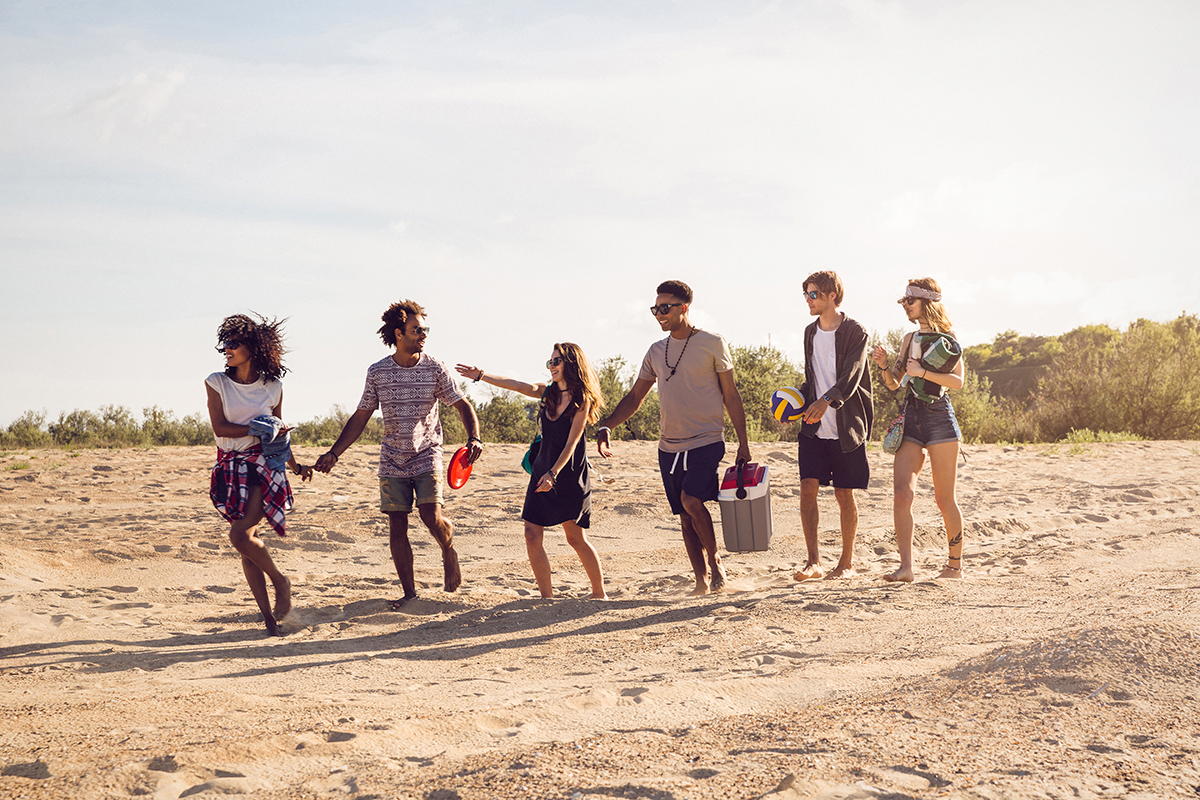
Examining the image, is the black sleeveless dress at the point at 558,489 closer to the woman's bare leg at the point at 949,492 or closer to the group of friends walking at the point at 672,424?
the group of friends walking at the point at 672,424

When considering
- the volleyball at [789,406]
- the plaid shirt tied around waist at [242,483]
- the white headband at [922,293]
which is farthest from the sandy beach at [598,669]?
the white headband at [922,293]

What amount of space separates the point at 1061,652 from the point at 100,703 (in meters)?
4.36

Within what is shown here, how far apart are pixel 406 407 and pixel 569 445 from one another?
123 centimetres

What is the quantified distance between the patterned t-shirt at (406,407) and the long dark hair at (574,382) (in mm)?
790

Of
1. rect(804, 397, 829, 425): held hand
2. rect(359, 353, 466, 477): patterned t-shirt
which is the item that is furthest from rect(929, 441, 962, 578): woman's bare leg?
rect(359, 353, 466, 477): patterned t-shirt

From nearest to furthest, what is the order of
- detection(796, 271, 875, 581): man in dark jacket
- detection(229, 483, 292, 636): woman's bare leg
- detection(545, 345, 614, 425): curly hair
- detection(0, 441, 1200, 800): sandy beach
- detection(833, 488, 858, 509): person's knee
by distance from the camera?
detection(0, 441, 1200, 800): sandy beach → detection(229, 483, 292, 636): woman's bare leg → detection(545, 345, 614, 425): curly hair → detection(796, 271, 875, 581): man in dark jacket → detection(833, 488, 858, 509): person's knee

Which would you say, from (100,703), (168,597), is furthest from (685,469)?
(168,597)

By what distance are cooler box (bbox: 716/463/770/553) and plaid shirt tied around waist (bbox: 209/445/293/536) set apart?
2.94 m

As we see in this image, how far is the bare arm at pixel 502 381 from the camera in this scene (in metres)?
6.34

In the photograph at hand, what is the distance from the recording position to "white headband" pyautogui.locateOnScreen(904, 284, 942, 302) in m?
6.46

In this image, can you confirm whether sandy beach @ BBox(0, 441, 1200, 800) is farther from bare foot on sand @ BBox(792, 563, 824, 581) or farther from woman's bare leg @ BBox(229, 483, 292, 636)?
woman's bare leg @ BBox(229, 483, 292, 636)

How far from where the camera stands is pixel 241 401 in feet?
18.7

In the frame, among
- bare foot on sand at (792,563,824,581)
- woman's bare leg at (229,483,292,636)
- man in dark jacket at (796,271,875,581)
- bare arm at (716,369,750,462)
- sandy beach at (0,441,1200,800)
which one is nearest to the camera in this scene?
sandy beach at (0,441,1200,800)

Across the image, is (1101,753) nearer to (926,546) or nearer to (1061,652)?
(1061,652)
